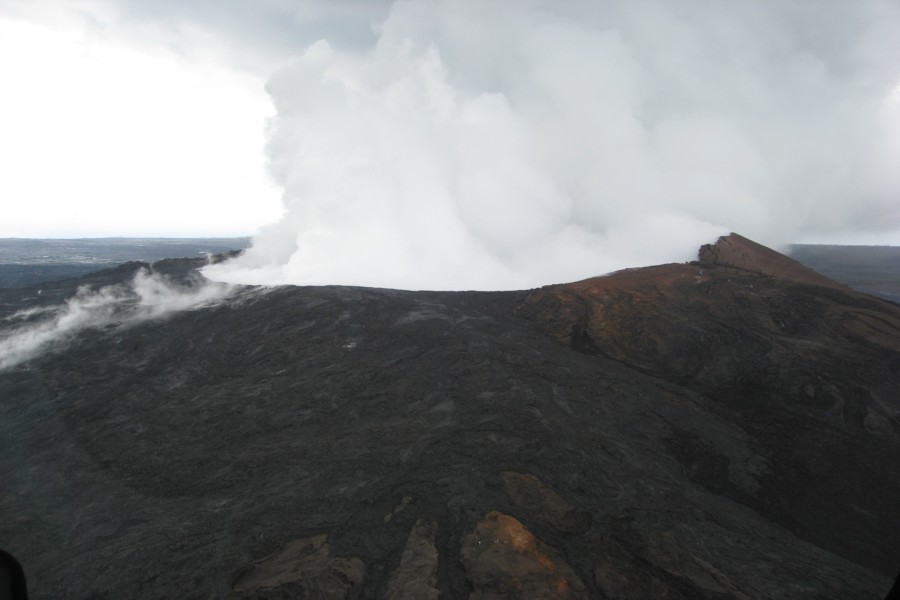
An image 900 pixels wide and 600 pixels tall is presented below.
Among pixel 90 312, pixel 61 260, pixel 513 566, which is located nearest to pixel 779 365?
pixel 513 566

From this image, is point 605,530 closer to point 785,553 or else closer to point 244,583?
point 785,553

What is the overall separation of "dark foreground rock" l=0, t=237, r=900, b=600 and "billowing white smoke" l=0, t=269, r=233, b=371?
1345 millimetres

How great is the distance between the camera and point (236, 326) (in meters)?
16.7

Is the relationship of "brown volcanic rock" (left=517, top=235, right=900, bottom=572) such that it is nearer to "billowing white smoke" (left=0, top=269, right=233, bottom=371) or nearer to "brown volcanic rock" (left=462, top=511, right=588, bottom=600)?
"brown volcanic rock" (left=462, top=511, right=588, bottom=600)

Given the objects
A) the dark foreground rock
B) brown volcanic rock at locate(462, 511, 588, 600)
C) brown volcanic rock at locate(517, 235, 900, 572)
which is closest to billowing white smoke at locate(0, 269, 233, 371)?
Answer: the dark foreground rock

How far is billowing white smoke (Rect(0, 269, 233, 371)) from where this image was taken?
16.9 meters

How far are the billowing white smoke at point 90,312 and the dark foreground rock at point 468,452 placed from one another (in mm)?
1345

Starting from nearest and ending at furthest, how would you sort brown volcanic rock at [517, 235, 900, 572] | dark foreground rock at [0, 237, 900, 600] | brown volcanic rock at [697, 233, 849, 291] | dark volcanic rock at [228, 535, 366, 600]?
dark volcanic rock at [228, 535, 366, 600] → dark foreground rock at [0, 237, 900, 600] → brown volcanic rock at [517, 235, 900, 572] → brown volcanic rock at [697, 233, 849, 291]

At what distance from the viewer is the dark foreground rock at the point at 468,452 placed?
6715 mm

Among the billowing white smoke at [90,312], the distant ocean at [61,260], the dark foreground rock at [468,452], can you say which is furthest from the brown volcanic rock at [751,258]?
the distant ocean at [61,260]

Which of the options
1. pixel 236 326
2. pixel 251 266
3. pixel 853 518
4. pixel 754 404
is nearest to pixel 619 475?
pixel 853 518

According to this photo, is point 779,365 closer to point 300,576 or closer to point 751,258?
point 751,258

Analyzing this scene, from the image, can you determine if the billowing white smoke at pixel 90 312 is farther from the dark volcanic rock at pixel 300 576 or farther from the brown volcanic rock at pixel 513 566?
the brown volcanic rock at pixel 513 566

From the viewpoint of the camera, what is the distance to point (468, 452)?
9305mm
